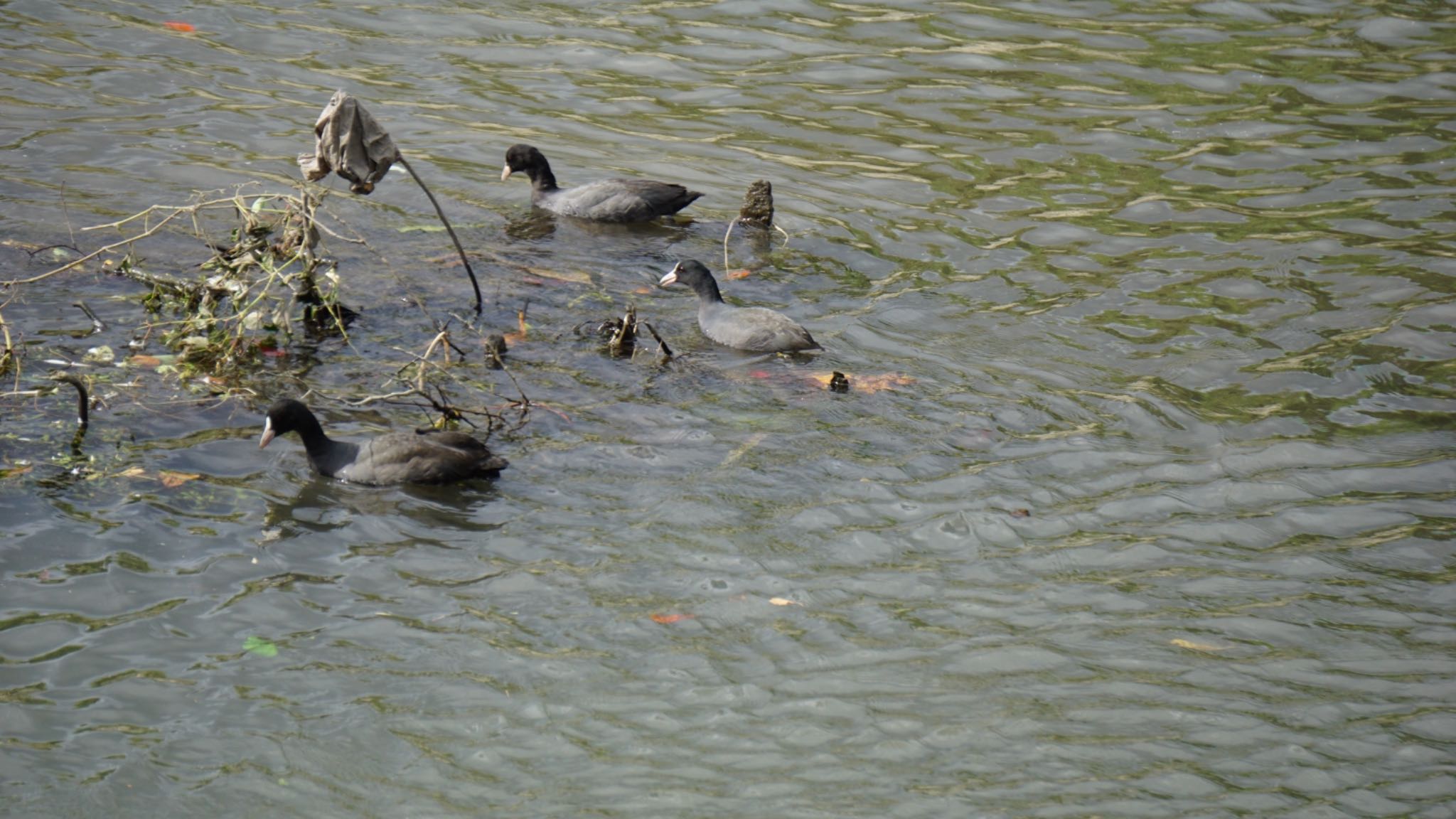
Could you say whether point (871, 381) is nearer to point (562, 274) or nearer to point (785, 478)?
point (785, 478)

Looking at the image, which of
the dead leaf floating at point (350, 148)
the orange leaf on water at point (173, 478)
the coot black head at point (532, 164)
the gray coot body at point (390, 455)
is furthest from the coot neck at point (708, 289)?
the orange leaf on water at point (173, 478)

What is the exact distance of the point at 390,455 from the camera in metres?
7.52

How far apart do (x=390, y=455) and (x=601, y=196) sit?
4950mm

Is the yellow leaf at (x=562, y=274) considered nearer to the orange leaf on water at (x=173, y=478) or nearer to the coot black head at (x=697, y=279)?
the coot black head at (x=697, y=279)

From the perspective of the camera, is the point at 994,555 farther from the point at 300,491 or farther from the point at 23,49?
the point at 23,49

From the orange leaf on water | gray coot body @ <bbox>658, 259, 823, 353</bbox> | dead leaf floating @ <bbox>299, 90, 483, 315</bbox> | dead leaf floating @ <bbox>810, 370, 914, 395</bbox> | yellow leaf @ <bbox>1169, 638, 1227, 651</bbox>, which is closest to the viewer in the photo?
yellow leaf @ <bbox>1169, 638, 1227, 651</bbox>

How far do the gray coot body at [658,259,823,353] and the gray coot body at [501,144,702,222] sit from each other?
181 cm

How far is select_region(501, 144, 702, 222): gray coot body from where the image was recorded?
11.8m

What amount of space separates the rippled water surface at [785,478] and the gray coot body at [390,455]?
14cm

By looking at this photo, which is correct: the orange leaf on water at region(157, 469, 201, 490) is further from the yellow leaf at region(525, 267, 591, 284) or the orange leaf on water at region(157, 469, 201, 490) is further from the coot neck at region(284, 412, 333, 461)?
the yellow leaf at region(525, 267, 591, 284)

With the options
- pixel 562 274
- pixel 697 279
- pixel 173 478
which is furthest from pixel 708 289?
pixel 173 478

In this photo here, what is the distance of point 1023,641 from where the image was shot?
629 cm

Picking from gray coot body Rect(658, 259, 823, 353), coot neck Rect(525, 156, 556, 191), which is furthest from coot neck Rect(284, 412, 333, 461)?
coot neck Rect(525, 156, 556, 191)

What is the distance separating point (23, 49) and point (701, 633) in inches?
447
